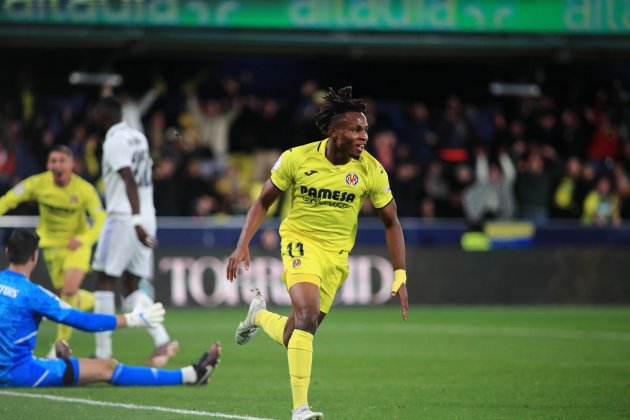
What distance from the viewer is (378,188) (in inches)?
333

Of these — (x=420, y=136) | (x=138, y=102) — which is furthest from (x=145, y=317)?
(x=420, y=136)

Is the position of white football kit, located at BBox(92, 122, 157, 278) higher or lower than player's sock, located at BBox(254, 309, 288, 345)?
higher

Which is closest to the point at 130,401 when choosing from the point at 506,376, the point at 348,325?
the point at 506,376

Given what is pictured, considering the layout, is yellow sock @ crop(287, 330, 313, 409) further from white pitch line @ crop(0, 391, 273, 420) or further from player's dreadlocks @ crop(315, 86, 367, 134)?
player's dreadlocks @ crop(315, 86, 367, 134)

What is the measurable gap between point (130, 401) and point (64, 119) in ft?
42.8

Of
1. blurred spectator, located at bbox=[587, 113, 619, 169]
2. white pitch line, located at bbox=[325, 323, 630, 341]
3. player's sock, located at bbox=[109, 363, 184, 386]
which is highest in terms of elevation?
blurred spectator, located at bbox=[587, 113, 619, 169]

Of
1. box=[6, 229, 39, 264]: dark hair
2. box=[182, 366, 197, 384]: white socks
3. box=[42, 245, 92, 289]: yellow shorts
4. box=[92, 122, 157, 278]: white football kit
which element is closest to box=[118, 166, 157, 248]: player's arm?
box=[92, 122, 157, 278]: white football kit

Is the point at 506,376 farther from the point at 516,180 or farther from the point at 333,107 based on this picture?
the point at 516,180

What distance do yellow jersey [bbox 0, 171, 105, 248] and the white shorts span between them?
684 millimetres

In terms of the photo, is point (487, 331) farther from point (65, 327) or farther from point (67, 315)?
point (67, 315)

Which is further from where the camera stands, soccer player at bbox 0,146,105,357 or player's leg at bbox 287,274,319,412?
soccer player at bbox 0,146,105,357

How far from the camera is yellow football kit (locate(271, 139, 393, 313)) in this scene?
838cm

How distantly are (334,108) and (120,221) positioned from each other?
384cm

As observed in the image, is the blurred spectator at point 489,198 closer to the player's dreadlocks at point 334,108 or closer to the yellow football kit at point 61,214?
the yellow football kit at point 61,214
